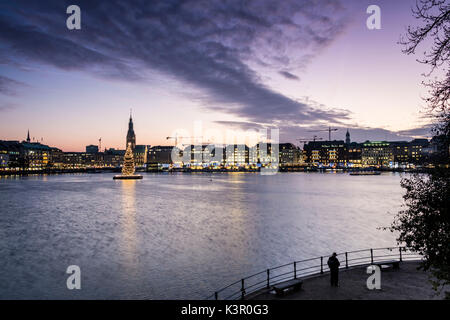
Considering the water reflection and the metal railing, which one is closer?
the metal railing

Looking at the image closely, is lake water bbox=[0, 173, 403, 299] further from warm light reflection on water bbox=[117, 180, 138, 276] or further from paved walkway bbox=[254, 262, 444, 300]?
paved walkway bbox=[254, 262, 444, 300]

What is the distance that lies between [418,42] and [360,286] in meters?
10.8

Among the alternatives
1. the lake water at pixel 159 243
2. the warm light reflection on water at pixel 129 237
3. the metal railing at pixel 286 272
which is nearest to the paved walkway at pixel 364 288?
the metal railing at pixel 286 272

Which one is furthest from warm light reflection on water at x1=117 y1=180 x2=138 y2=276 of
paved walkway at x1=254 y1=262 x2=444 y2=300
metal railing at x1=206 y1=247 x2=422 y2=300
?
paved walkway at x1=254 y1=262 x2=444 y2=300

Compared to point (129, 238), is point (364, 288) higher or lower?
higher

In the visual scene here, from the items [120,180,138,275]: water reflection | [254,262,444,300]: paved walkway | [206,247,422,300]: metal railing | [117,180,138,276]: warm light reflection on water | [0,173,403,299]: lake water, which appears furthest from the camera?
[117,180,138,276]: warm light reflection on water

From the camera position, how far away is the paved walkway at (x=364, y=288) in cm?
1326

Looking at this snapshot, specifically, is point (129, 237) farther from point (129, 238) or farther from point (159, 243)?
point (159, 243)

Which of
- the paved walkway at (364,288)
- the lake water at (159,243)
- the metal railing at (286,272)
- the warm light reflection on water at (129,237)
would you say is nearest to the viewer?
the paved walkway at (364,288)

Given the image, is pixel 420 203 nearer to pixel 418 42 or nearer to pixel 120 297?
pixel 418 42

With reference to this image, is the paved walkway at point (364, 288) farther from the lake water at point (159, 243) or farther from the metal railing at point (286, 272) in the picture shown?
the lake water at point (159, 243)

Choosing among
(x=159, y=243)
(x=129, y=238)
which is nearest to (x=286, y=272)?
(x=159, y=243)

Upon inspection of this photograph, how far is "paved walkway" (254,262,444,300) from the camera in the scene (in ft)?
43.5

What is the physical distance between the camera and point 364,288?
563 inches
